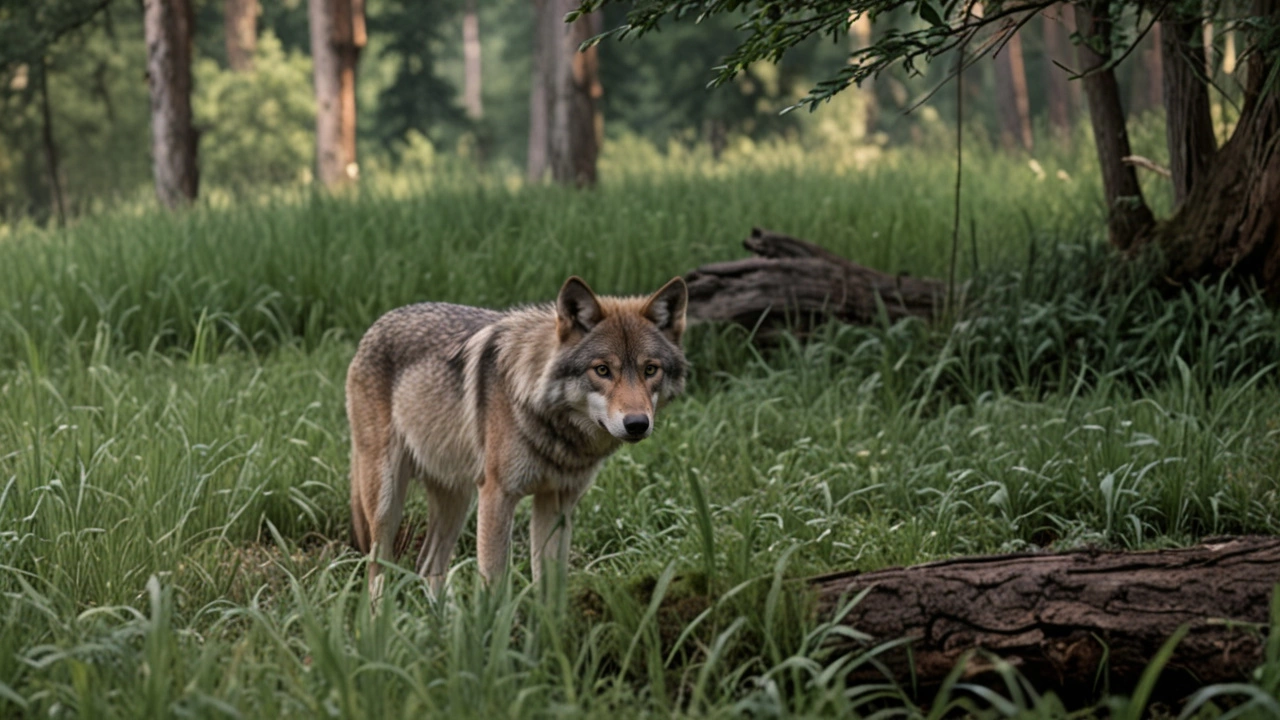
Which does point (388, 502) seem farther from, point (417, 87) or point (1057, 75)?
point (417, 87)

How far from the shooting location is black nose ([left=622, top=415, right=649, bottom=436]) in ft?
14.2

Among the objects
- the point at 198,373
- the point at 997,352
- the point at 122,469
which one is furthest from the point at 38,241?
the point at 997,352

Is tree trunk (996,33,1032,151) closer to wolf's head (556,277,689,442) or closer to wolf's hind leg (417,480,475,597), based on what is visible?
wolf's hind leg (417,480,475,597)

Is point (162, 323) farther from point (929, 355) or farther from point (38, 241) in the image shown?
point (929, 355)

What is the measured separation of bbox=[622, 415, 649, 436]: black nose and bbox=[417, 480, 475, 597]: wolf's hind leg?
1.61m

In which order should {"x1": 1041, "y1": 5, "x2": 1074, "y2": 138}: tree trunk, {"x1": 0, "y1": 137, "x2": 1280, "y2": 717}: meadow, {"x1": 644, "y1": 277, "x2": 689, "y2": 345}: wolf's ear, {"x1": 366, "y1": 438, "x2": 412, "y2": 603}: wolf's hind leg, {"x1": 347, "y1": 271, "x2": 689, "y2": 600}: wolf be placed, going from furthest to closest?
{"x1": 1041, "y1": 5, "x2": 1074, "y2": 138}: tree trunk, {"x1": 366, "y1": 438, "x2": 412, "y2": 603}: wolf's hind leg, {"x1": 644, "y1": 277, "x2": 689, "y2": 345}: wolf's ear, {"x1": 347, "y1": 271, "x2": 689, "y2": 600}: wolf, {"x1": 0, "y1": 137, "x2": 1280, "y2": 717}: meadow

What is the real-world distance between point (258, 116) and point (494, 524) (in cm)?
3007

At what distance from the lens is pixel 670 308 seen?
16.3ft

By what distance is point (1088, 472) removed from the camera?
6.02 meters

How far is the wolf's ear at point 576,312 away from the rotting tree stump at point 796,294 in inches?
152

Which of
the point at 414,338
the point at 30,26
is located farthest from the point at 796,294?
the point at 30,26

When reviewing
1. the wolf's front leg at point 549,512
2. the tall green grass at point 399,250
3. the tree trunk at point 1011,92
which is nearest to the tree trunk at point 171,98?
the tall green grass at point 399,250

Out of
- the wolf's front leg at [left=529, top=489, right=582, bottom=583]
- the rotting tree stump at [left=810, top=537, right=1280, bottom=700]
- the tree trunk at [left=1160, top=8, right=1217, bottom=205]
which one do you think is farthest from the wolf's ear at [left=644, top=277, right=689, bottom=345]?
the tree trunk at [left=1160, top=8, right=1217, bottom=205]

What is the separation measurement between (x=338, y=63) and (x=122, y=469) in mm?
11738
